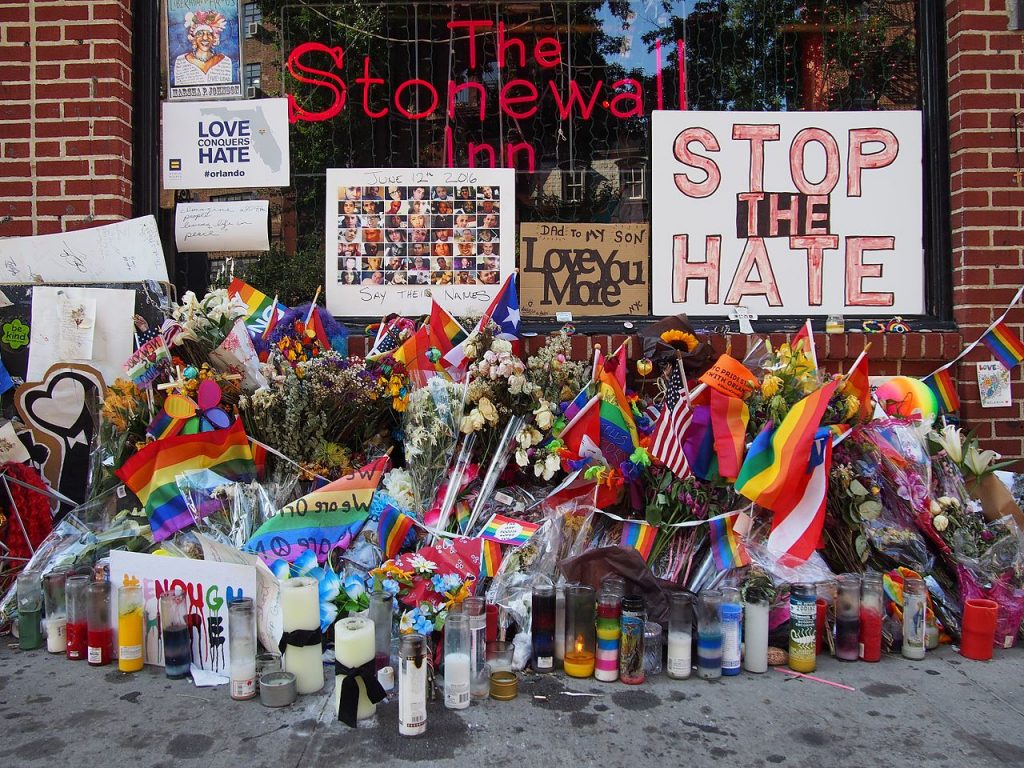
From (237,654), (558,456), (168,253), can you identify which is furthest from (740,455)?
(168,253)

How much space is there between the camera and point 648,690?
338 cm

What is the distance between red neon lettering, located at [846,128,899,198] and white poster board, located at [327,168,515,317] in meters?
2.07

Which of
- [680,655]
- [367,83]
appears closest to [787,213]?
[367,83]

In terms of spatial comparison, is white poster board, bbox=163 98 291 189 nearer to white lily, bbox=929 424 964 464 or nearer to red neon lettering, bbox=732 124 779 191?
red neon lettering, bbox=732 124 779 191

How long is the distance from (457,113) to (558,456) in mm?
2398

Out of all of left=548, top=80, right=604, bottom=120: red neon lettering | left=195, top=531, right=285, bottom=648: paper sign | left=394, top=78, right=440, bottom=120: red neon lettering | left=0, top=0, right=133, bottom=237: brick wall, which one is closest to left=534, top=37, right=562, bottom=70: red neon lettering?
left=548, top=80, right=604, bottom=120: red neon lettering

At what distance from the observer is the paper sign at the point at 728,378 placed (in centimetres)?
384

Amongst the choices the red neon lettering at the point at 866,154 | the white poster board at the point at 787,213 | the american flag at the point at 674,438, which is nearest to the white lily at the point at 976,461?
the white poster board at the point at 787,213

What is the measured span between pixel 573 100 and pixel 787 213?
1.48 m

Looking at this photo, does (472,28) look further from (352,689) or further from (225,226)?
(352,689)

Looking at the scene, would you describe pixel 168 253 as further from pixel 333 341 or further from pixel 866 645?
pixel 866 645

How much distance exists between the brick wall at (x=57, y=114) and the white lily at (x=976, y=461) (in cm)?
484

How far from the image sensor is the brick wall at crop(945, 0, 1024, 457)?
16.1 ft

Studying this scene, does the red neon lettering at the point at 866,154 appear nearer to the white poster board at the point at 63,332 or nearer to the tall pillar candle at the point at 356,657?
the tall pillar candle at the point at 356,657
